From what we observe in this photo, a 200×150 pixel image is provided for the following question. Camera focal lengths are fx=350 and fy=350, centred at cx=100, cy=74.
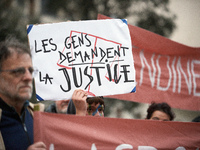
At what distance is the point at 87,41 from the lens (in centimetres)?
294

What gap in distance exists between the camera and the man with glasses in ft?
6.53

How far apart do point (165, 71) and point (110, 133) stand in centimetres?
248

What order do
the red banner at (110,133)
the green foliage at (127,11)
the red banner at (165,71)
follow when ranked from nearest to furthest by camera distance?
the red banner at (110,133) < the red banner at (165,71) < the green foliage at (127,11)

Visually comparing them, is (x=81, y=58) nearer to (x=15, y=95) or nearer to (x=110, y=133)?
(x=110, y=133)

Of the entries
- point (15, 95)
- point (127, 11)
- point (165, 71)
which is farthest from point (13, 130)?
point (127, 11)

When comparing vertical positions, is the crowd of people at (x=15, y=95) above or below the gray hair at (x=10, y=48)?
below

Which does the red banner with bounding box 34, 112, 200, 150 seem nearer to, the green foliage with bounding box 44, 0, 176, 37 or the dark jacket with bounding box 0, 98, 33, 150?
the dark jacket with bounding box 0, 98, 33, 150

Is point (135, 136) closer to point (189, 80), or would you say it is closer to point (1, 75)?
point (1, 75)

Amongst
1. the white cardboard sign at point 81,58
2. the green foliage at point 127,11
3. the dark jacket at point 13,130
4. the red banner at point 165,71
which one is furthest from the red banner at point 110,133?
the green foliage at point 127,11

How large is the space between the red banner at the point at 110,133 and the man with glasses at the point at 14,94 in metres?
0.09

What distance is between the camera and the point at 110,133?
97.0 inches

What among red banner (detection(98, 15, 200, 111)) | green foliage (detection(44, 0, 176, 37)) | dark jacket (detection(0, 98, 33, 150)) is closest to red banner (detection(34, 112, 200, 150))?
dark jacket (detection(0, 98, 33, 150))

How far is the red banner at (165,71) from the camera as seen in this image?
445 centimetres

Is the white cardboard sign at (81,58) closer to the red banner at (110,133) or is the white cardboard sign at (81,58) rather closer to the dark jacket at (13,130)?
the red banner at (110,133)
